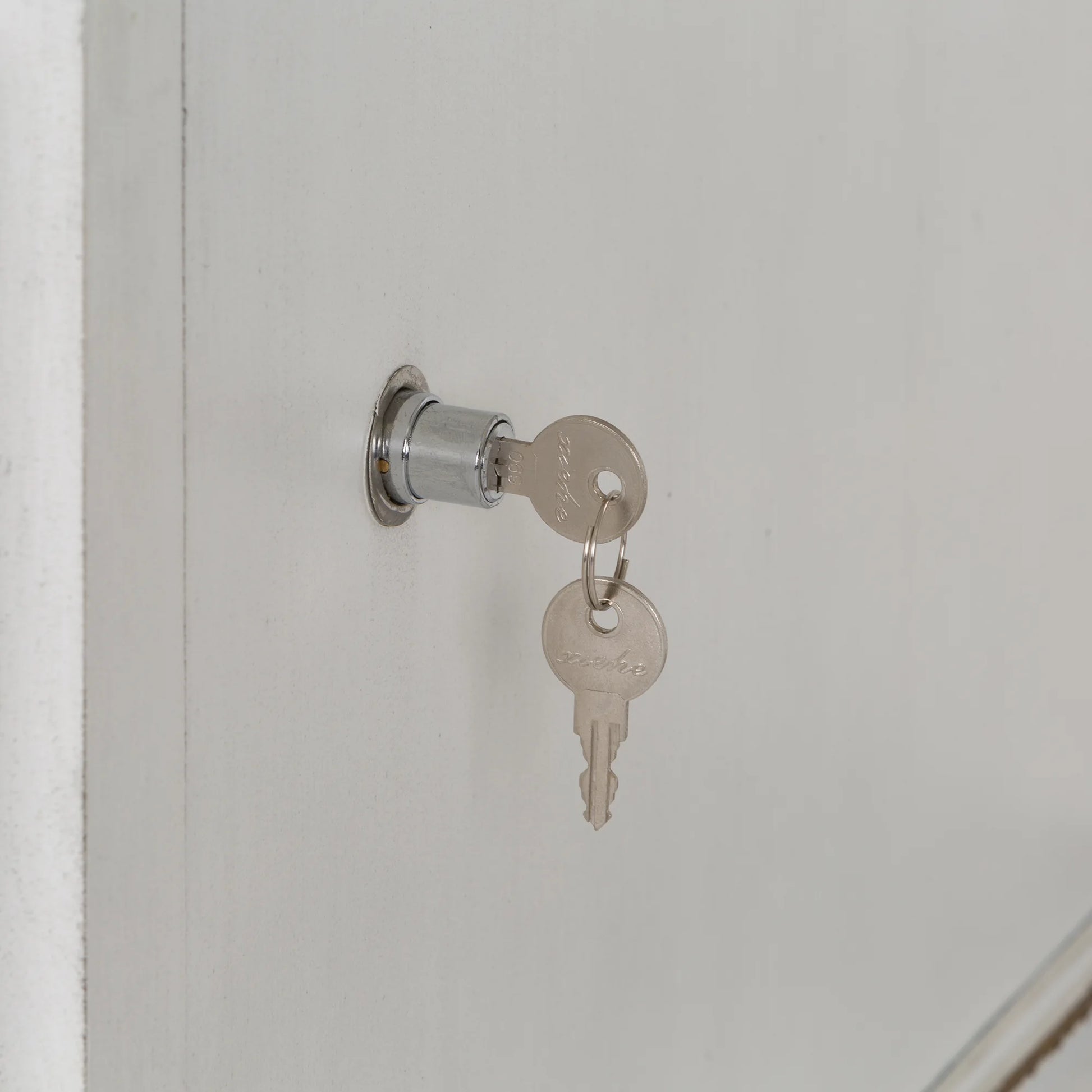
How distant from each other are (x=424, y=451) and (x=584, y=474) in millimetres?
45

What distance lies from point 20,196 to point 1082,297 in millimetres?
822

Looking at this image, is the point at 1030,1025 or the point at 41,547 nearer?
the point at 41,547

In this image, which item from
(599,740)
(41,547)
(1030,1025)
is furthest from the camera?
(1030,1025)

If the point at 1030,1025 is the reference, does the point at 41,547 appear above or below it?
A: above

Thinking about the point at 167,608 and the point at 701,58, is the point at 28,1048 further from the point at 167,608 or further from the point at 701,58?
the point at 701,58

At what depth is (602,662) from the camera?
33cm

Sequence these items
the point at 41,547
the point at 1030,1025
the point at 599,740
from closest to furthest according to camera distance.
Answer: the point at 41,547 → the point at 599,740 → the point at 1030,1025

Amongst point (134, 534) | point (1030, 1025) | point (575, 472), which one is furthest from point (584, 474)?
point (1030, 1025)

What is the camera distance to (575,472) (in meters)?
0.31

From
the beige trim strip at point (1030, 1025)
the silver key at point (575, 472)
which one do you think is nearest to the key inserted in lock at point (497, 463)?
the silver key at point (575, 472)

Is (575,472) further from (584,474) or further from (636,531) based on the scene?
(636,531)

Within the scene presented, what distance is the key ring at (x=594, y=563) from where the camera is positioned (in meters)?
0.31

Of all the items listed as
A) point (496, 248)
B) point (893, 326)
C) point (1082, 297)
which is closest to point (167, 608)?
point (496, 248)

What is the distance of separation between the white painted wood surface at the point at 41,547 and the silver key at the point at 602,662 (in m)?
0.14
